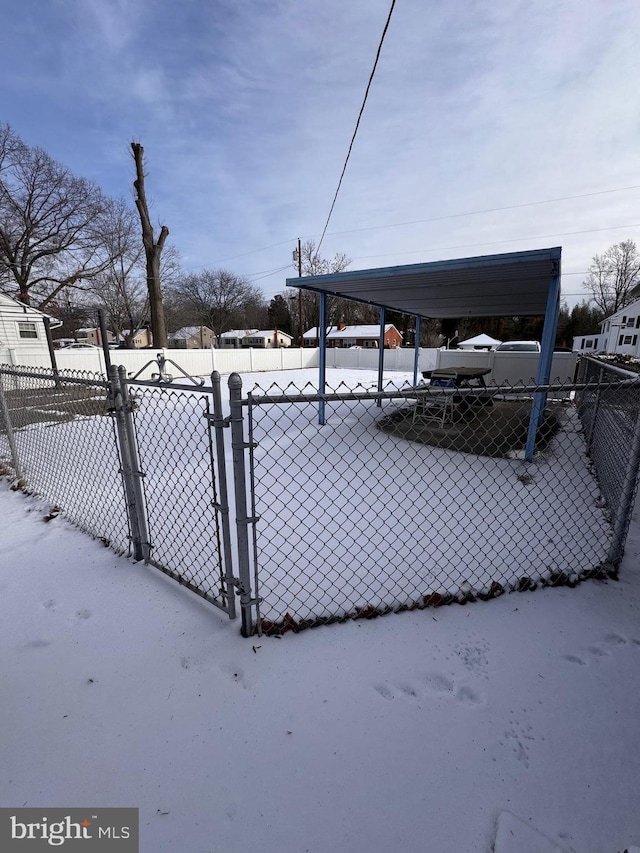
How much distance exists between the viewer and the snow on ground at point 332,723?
1.20 metres

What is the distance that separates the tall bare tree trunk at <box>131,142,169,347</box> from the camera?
15.9 meters

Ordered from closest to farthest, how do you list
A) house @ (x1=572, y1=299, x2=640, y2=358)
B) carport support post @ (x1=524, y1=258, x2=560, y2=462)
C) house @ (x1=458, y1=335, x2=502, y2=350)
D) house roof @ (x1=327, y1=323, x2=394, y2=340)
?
carport support post @ (x1=524, y1=258, x2=560, y2=462) < house @ (x1=572, y1=299, x2=640, y2=358) < house @ (x1=458, y1=335, x2=502, y2=350) < house roof @ (x1=327, y1=323, x2=394, y2=340)

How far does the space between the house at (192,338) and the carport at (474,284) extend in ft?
148

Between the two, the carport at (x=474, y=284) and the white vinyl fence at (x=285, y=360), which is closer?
the carport at (x=474, y=284)

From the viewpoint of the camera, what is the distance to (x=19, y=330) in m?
14.0

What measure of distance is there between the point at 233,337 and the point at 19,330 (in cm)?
3304

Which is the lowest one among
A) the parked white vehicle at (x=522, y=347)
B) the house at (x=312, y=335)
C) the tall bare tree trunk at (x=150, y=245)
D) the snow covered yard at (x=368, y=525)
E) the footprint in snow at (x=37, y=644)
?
the snow covered yard at (x=368, y=525)

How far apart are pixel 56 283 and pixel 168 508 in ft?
80.2

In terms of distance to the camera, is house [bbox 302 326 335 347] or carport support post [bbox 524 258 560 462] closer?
carport support post [bbox 524 258 560 462]

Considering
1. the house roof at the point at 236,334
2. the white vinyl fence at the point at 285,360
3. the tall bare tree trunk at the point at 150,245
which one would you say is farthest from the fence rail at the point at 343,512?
the house roof at the point at 236,334

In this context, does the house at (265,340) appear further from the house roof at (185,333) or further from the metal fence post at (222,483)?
the metal fence post at (222,483)

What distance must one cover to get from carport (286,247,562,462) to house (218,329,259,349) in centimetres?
3911

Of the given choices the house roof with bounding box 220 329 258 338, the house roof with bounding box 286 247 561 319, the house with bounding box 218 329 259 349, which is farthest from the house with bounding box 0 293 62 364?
the house roof with bounding box 220 329 258 338

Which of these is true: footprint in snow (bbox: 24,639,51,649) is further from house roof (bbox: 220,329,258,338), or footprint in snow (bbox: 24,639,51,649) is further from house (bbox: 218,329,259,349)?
house roof (bbox: 220,329,258,338)
